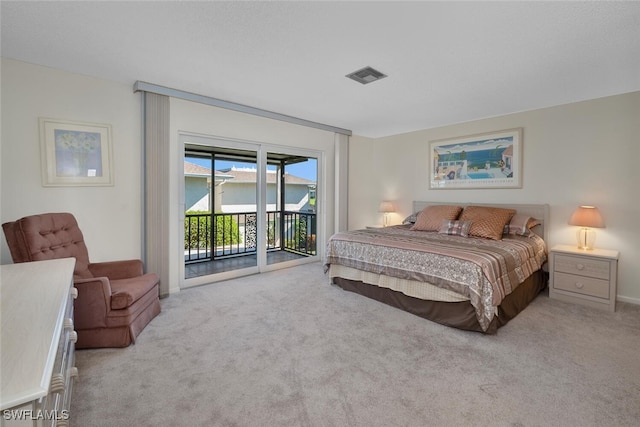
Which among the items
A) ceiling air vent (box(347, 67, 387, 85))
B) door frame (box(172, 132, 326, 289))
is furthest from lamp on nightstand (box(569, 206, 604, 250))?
door frame (box(172, 132, 326, 289))

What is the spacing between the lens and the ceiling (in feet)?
6.29

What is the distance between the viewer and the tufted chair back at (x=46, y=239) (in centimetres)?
213

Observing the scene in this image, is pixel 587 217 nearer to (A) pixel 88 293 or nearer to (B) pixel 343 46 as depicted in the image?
(B) pixel 343 46

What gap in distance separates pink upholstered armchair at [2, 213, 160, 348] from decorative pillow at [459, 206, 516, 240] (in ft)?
12.0

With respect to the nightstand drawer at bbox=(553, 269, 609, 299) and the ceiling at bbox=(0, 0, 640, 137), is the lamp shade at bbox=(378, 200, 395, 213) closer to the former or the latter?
the ceiling at bbox=(0, 0, 640, 137)

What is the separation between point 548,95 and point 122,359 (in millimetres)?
4841

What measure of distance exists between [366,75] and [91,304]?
10.0 feet

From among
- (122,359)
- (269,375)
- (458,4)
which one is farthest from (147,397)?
(458,4)

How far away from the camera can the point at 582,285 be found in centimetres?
310

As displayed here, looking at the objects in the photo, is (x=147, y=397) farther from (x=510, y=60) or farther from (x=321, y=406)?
(x=510, y=60)

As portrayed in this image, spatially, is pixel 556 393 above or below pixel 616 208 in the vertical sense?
below

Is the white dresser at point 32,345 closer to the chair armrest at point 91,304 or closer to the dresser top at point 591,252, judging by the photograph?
the chair armrest at point 91,304

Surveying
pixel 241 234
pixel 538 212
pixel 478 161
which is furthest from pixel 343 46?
pixel 241 234

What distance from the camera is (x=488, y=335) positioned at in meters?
2.47
